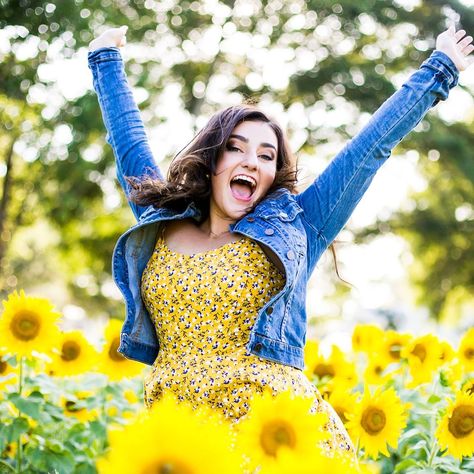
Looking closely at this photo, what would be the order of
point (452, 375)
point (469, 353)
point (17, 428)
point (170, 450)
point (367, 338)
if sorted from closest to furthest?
point (170, 450)
point (17, 428)
point (452, 375)
point (469, 353)
point (367, 338)

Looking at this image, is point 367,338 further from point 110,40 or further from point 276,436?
point 276,436

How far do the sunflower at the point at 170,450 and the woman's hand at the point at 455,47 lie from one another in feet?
6.80

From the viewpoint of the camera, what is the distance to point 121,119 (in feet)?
9.95

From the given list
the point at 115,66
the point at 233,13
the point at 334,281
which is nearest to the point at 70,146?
the point at 233,13

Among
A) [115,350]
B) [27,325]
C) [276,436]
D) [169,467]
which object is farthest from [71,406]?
[169,467]

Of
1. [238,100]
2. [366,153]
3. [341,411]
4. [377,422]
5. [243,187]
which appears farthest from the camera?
[238,100]

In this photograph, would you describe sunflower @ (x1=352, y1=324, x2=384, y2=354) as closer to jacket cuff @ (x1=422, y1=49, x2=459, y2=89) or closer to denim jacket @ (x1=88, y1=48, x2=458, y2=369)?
denim jacket @ (x1=88, y1=48, x2=458, y2=369)

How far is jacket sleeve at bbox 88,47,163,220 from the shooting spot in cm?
301

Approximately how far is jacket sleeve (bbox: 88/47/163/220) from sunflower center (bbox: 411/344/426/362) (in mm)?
1555

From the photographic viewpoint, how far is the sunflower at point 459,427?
2.85 metres

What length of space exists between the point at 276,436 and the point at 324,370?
8.05 ft

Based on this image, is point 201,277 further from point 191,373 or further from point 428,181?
point 428,181

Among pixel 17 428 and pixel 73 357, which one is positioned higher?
pixel 73 357

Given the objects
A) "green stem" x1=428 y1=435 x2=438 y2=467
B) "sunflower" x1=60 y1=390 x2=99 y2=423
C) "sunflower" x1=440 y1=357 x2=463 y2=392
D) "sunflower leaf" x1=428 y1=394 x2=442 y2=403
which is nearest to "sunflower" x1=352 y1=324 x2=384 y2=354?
"sunflower" x1=440 y1=357 x2=463 y2=392
